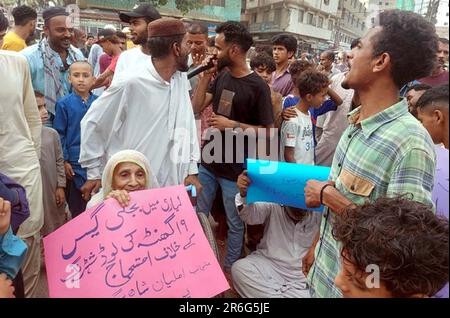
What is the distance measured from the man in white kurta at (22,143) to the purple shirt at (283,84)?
2766 millimetres

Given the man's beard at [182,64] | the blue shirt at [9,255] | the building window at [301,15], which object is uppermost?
the building window at [301,15]

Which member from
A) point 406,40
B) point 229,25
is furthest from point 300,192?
point 229,25

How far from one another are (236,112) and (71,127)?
125 cm

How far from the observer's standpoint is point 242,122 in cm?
273

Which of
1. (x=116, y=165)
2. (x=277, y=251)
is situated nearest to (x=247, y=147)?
(x=277, y=251)

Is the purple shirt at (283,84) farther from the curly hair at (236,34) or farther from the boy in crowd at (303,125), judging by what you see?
the curly hair at (236,34)

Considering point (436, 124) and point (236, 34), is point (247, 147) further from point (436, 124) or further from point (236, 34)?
point (436, 124)

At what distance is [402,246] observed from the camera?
0.93 metres

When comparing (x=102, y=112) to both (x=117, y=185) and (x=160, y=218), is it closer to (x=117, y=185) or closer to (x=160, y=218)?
(x=117, y=185)

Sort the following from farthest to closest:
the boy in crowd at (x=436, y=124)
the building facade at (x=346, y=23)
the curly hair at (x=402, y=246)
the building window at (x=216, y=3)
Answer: the building window at (x=216, y=3), the building facade at (x=346, y=23), the boy in crowd at (x=436, y=124), the curly hair at (x=402, y=246)

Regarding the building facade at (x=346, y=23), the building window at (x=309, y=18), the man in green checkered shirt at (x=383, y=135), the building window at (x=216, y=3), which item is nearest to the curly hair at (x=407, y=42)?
the man in green checkered shirt at (x=383, y=135)

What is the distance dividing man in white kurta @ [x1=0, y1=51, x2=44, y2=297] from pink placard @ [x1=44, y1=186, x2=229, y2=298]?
814 millimetres

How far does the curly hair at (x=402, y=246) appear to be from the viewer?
35.8 inches

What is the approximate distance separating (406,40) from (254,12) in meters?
6.36
